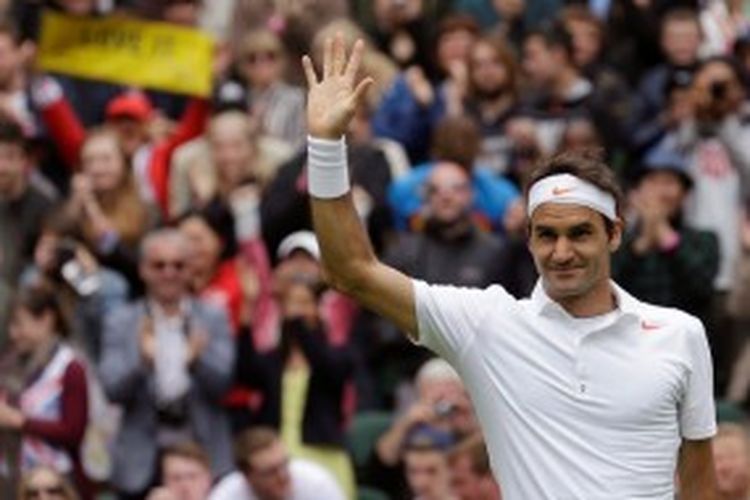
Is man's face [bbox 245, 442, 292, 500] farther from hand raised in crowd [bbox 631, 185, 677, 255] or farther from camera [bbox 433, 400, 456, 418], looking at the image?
hand raised in crowd [bbox 631, 185, 677, 255]

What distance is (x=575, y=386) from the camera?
802 cm

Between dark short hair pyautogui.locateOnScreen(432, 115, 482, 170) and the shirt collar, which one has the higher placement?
dark short hair pyautogui.locateOnScreen(432, 115, 482, 170)

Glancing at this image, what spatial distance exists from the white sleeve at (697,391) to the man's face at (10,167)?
8.03m

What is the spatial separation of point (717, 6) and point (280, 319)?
576 cm

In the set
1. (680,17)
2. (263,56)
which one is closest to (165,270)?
(263,56)

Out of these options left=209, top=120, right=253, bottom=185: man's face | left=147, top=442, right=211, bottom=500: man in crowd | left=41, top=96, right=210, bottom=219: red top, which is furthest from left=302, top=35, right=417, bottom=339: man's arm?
left=41, top=96, right=210, bottom=219: red top

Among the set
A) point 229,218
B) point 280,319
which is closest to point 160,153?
point 229,218

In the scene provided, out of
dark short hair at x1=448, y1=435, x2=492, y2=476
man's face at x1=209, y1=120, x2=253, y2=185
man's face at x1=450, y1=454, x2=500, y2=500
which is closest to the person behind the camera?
man's face at x1=450, y1=454, x2=500, y2=500

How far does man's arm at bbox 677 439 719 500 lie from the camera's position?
27.2 feet

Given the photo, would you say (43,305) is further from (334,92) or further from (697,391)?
(697,391)

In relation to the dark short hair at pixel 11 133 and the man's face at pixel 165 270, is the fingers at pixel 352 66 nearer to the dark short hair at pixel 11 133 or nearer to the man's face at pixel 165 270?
the man's face at pixel 165 270

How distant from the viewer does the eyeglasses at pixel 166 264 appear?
14.5 meters

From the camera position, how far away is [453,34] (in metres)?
17.7

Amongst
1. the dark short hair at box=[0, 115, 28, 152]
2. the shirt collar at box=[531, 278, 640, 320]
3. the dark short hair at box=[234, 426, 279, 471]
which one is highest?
the dark short hair at box=[0, 115, 28, 152]
